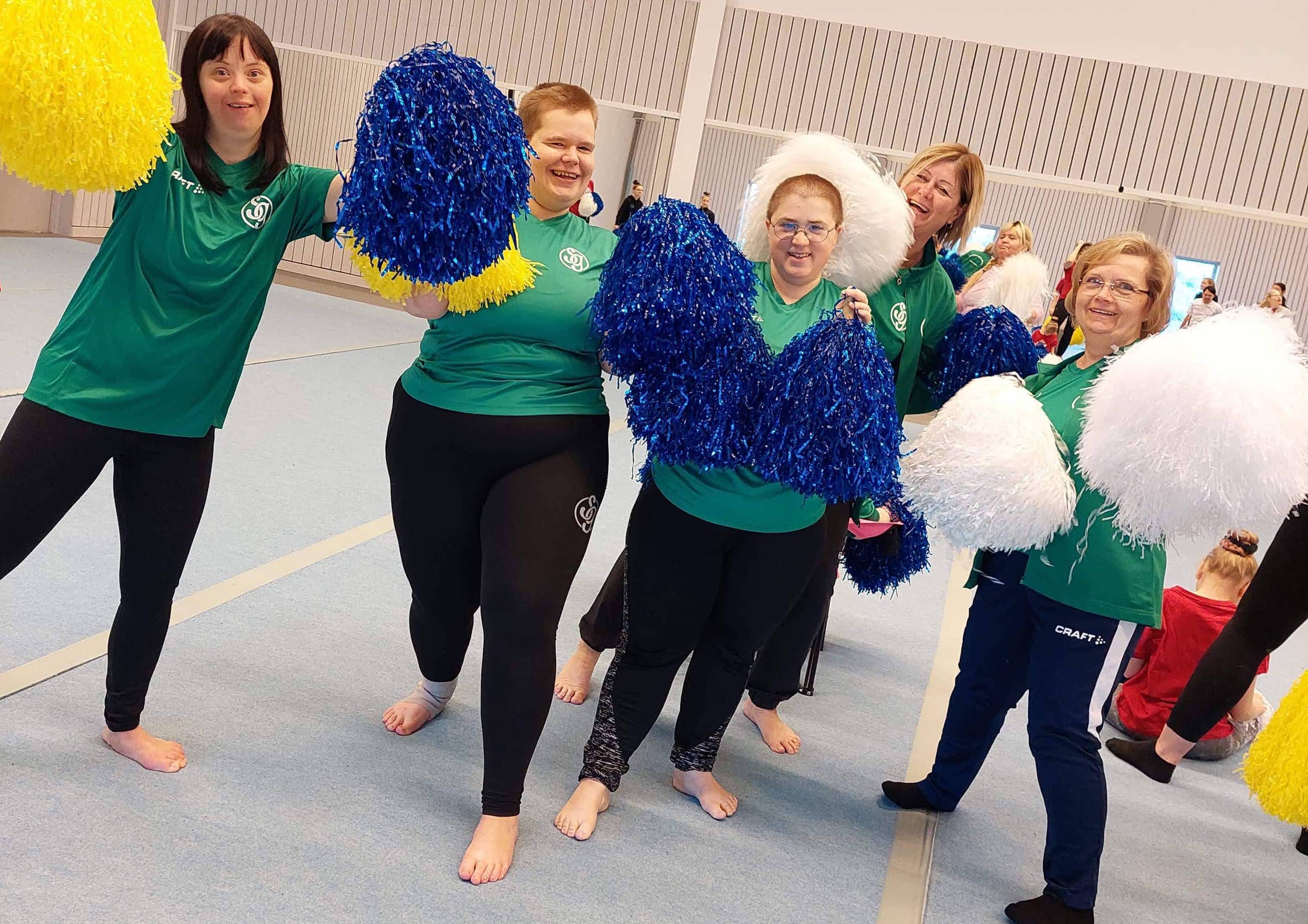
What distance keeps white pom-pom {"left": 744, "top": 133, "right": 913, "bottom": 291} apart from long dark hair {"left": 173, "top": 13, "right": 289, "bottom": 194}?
91 centimetres

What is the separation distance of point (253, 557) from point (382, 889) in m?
1.63

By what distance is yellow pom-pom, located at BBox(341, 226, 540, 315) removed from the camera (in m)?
1.85

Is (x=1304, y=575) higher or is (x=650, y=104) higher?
(x=650, y=104)

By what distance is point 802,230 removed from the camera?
208cm

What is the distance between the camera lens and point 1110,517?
2059mm

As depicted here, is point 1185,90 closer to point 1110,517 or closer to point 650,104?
point 650,104

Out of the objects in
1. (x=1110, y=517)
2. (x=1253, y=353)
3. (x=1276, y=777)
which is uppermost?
(x=1253, y=353)

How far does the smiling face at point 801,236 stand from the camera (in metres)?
2.08

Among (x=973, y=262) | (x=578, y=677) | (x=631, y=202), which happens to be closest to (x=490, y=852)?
(x=578, y=677)

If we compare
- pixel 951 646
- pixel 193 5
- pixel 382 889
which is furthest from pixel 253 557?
pixel 193 5

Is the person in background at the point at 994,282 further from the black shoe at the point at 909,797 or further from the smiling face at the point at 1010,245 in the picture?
the black shoe at the point at 909,797

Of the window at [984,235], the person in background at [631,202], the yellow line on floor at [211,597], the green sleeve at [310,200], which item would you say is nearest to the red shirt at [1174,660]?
the yellow line on floor at [211,597]

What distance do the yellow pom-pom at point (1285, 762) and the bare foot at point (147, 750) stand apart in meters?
Result: 2.17

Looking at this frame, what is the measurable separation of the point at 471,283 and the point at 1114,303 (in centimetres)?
118
